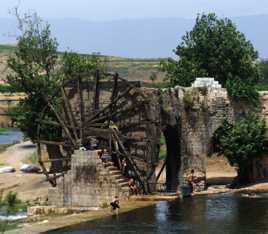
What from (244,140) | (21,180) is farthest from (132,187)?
(21,180)

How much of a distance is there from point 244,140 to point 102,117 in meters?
6.90

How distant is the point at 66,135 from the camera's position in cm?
3725

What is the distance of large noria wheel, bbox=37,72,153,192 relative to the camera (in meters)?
35.5

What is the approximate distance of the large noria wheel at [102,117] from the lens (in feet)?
116

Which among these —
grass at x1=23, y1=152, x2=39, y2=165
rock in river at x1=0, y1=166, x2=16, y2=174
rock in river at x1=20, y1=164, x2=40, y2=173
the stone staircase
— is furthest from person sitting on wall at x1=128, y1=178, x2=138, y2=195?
grass at x1=23, y1=152, x2=39, y2=165

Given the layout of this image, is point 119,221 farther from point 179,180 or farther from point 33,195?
point 33,195

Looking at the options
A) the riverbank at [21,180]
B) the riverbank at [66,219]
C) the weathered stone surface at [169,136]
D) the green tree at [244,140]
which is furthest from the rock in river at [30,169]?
the riverbank at [66,219]

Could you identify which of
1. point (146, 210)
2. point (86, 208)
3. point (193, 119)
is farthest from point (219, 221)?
point (193, 119)

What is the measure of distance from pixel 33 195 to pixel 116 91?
9939 mm

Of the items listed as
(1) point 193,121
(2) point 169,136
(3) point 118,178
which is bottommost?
(3) point 118,178

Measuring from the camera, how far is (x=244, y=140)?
38.4m

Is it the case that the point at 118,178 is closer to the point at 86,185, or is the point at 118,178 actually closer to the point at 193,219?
the point at 86,185

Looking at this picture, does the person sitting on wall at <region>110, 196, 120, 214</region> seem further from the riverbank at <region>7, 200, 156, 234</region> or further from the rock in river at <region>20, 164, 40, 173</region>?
the rock in river at <region>20, 164, 40, 173</region>

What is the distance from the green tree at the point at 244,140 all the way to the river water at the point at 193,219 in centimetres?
556
